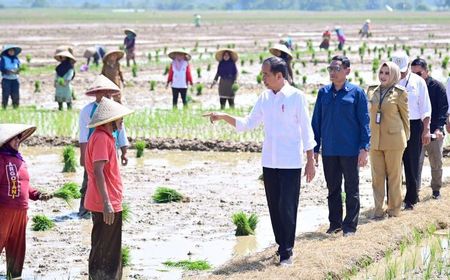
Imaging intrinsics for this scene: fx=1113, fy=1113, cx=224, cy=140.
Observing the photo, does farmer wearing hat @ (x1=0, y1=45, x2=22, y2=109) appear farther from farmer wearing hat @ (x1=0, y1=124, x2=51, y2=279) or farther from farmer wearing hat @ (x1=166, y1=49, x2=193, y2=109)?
farmer wearing hat @ (x1=0, y1=124, x2=51, y2=279)

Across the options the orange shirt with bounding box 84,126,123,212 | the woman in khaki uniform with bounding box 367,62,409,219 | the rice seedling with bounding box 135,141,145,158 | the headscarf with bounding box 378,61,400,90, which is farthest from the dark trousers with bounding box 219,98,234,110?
the orange shirt with bounding box 84,126,123,212

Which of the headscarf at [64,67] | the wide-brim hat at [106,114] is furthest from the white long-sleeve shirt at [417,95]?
the headscarf at [64,67]

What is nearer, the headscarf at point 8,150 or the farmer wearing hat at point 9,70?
the headscarf at point 8,150

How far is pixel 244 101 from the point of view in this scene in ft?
80.0

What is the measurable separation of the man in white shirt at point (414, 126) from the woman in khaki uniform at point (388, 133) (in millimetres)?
513

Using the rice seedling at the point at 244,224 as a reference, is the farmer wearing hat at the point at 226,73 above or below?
above

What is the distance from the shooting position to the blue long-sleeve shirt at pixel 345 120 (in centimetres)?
1023

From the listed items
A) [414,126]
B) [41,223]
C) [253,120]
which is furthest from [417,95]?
[41,223]

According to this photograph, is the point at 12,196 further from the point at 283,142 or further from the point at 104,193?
the point at 283,142

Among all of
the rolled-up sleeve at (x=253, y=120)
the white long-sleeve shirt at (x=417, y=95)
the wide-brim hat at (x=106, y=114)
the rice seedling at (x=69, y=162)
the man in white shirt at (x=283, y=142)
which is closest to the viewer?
the wide-brim hat at (x=106, y=114)

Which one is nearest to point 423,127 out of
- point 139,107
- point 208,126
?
point 208,126

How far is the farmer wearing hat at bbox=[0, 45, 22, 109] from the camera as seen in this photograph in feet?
69.2

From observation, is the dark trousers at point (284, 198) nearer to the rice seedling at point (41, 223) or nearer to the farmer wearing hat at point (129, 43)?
the rice seedling at point (41, 223)

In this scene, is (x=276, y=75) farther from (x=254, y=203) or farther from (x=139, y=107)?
(x=139, y=107)
